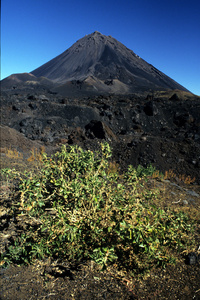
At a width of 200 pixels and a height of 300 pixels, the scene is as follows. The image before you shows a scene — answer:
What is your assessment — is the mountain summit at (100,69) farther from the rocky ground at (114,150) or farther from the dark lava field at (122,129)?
the rocky ground at (114,150)

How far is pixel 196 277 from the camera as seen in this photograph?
2.35 metres

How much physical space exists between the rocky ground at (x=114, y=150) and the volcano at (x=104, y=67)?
1321 inches

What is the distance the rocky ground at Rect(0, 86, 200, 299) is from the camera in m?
2.08

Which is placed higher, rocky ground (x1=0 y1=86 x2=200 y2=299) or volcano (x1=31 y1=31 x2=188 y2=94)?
volcano (x1=31 y1=31 x2=188 y2=94)

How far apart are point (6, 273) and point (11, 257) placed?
16 cm

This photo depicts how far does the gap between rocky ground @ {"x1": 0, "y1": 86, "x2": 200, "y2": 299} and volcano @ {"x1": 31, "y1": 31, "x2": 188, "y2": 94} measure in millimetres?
33549

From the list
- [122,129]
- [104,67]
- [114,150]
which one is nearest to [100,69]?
[104,67]

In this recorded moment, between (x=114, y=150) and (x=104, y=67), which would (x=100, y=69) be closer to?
(x=104, y=67)

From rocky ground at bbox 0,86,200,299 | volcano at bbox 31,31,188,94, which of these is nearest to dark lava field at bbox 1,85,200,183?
rocky ground at bbox 0,86,200,299

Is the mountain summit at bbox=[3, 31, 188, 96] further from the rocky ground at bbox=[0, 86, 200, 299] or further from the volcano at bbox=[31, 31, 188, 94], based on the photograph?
the rocky ground at bbox=[0, 86, 200, 299]

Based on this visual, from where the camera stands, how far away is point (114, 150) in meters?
10.0

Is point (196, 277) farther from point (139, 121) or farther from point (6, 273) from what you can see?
point (139, 121)

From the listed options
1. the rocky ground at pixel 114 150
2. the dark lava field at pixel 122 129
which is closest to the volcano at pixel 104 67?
the dark lava field at pixel 122 129

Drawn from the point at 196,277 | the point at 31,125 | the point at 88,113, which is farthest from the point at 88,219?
the point at 88,113
